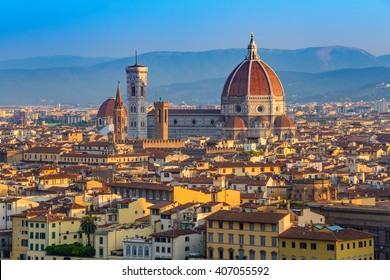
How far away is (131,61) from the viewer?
310ft

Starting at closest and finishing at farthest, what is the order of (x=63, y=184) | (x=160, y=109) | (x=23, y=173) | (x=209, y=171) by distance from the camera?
(x=63, y=184) → (x=209, y=171) → (x=23, y=173) → (x=160, y=109)

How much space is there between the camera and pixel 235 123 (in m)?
77.4

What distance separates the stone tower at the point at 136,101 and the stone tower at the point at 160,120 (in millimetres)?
4929

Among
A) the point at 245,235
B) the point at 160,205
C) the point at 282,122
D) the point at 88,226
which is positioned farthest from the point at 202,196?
the point at 282,122

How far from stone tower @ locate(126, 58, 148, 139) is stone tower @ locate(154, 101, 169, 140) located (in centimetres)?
493

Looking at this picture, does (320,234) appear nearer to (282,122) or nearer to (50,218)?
(50,218)

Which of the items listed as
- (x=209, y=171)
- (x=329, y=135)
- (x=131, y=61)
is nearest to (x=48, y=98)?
(x=131, y=61)

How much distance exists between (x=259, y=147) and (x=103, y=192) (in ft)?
105

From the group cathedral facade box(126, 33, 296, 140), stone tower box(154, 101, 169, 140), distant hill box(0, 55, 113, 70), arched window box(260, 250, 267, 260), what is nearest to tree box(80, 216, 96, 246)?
distant hill box(0, 55, 113, 70)

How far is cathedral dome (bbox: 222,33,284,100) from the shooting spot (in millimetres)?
80375

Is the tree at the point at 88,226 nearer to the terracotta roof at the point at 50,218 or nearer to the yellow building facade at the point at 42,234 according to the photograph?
the yellow building facade at the point at 42,234

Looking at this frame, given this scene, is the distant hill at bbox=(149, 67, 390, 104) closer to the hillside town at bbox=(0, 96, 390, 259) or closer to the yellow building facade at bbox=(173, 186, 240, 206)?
the hillside town at bbox=(0, 96, 390, 259)

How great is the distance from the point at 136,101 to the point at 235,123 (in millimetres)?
7415

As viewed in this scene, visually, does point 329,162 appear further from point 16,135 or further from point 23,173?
point 16,135
